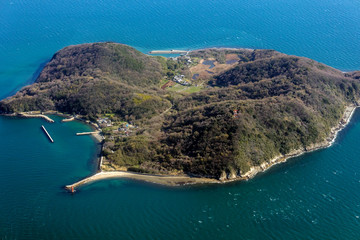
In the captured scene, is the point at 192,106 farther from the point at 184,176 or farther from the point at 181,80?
the point at 184,176

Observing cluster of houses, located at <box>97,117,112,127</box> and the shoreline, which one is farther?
cluster of houses, located at <box>97,117,112,127</box>

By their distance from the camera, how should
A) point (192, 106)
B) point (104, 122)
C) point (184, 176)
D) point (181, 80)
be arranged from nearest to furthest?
1. point (184, 176)
2. point (104, 122)
3. point (192, 106)
4. point (181, 80)

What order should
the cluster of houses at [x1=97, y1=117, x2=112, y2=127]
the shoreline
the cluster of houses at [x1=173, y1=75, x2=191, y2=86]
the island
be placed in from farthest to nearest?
the cluster of houses at [x1=173, y1=75, x2=191, y2=86]
the cluster of houses at [x1=97, y1=117, x2=112, y2=127]
the island
the shoreline

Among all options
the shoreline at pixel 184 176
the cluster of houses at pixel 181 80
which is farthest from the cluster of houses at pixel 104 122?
the cluster of houses at pixel 181 80

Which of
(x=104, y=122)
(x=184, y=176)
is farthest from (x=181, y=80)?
(x=184, y=176)

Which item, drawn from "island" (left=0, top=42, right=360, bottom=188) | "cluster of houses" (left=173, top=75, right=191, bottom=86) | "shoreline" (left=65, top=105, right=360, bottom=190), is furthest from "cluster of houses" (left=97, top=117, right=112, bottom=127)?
"cluster of houses" (left=173, top=75, right=191, bottom=86)

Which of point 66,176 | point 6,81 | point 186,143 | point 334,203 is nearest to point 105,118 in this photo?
point 66,176

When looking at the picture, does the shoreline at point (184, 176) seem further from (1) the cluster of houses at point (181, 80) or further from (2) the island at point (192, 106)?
(1) the cluster of houses at point (181, 80)

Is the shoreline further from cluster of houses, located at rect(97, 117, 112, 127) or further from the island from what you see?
cluster of houses, located at rect(97, 117, 112, 127)
